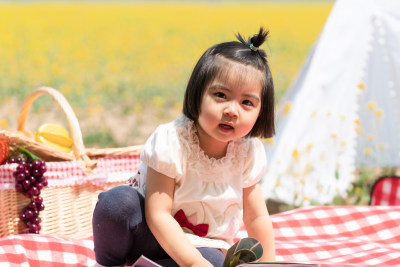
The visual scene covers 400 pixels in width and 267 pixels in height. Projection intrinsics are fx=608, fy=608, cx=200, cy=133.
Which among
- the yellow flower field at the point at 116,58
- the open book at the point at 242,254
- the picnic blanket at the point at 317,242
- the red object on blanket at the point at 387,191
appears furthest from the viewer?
the yellow flower field at the point at 116,58

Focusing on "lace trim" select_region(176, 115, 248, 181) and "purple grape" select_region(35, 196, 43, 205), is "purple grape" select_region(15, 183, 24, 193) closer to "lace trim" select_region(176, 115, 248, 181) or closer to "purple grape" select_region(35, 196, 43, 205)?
"purple grape" select_region(35, 196, 43, 205)

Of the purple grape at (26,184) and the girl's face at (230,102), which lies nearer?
the girl's face at (230,102)

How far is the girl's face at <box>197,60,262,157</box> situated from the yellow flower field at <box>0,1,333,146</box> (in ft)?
7.10

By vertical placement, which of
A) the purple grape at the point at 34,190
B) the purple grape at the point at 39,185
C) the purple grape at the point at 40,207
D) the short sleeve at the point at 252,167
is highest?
the short sleeve at the point at 252,167

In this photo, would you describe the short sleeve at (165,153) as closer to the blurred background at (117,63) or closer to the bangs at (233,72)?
the bangs at (233,72)

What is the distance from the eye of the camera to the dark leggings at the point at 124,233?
172 centimetres

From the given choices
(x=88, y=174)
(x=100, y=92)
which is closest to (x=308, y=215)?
(x=88, y=174)

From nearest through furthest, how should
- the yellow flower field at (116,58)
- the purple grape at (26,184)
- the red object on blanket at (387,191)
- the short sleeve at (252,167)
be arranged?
1. the short sleeve at (252,167)
2. the purple grape at (26,184)
3. the red object on blanket at (387,191)
4. the yellow flower field at (116,58)

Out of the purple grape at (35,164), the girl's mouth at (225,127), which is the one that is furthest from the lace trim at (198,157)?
the purple grape at (35,164)

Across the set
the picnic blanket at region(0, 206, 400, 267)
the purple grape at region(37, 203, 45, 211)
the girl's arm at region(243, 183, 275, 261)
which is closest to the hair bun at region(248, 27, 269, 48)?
the girl's arm at region(243, 183, 275, 261)

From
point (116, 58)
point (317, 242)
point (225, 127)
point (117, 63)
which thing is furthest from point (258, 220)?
point (116, 58)

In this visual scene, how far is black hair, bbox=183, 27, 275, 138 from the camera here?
5.61ft

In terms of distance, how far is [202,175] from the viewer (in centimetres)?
179

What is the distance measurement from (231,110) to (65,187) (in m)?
0.92
